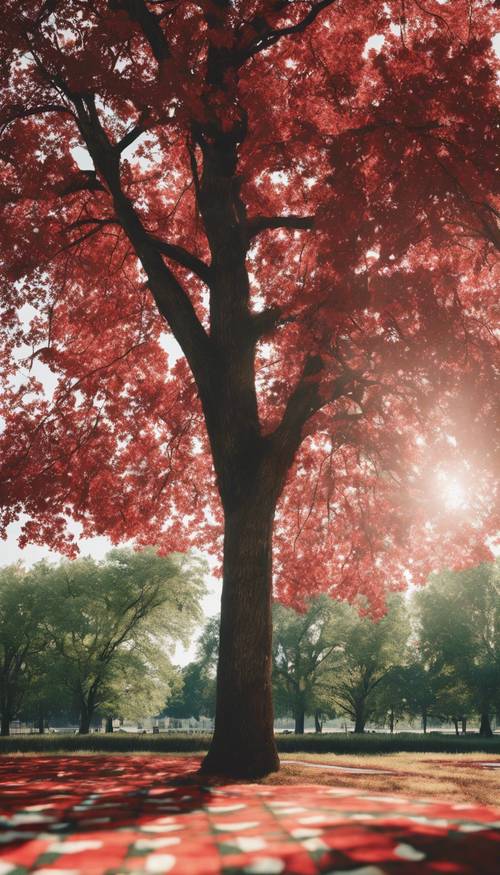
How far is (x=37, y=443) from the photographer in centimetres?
1278

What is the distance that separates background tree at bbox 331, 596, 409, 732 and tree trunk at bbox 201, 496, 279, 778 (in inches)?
1567

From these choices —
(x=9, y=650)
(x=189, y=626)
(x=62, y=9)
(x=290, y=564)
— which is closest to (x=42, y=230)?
(x=62, y=9)

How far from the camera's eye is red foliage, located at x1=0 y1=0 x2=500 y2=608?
7.44m

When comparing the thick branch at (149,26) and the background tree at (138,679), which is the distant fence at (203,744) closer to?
the background tree at (138,679)

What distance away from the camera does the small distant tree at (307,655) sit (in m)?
50.5

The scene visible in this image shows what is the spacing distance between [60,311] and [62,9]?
591 cm

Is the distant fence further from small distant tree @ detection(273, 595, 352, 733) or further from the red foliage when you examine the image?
small distant tree @ detection(273, 595, 352, 733)

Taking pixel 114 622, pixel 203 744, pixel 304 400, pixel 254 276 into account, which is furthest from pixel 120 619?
pixel 304 400

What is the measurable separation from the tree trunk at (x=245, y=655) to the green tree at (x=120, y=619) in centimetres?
3136

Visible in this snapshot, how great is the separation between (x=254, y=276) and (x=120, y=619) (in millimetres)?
31999


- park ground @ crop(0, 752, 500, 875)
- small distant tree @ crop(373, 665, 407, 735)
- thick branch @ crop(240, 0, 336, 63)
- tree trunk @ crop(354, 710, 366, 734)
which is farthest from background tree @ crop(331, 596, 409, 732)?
park ground @ crop(0, 752, 500, 875)

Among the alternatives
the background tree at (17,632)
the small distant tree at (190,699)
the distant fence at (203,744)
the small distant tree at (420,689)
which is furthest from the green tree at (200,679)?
the distant fence at (203,744)

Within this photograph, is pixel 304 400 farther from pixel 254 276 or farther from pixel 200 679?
pixel 200 679

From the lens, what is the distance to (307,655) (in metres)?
52.1
